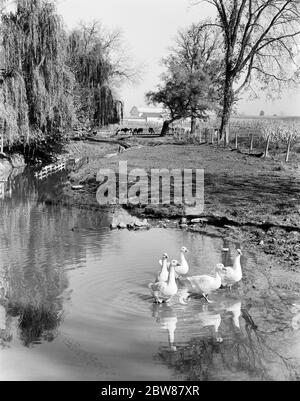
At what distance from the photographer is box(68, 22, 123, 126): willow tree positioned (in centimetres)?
4647

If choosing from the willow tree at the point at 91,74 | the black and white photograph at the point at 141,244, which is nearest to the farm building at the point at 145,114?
the willow tree at the point at 91,74

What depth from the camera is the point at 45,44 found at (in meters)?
32.1

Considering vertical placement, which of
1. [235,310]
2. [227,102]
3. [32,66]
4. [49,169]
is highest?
[32,66]

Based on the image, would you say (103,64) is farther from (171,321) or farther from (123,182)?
(171,321)

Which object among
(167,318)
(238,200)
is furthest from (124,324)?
(238,200)

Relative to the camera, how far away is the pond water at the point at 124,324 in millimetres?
7781

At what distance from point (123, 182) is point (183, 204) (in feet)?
19.6

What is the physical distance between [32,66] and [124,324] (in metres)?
25.2

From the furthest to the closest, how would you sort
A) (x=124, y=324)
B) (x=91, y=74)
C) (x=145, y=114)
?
(x=145, y=114), (x=91, y=74), (x=124, y=324)

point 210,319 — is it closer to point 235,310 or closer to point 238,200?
point 235,310

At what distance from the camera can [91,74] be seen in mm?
48406

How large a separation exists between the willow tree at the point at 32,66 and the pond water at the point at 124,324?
16996 millimetres

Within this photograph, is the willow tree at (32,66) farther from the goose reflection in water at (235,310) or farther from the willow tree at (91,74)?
the goose reflection in water at (235,310)
